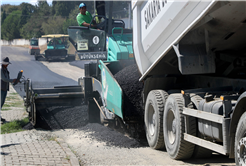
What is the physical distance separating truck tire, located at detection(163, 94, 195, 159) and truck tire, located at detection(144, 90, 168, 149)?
21 centimetres

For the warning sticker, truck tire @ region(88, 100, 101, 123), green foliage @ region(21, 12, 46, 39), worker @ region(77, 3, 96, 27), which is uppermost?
green foliage @ region(21, 12, 46, 39)

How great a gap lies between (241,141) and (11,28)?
87965 mm

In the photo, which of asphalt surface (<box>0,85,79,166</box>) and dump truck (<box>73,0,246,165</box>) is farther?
asphalt surface (<box>0,85,79,166</box>)

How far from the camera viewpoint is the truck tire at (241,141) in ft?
10.5

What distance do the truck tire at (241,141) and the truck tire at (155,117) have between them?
1.95m

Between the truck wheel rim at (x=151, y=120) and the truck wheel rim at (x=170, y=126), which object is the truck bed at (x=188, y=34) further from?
the truck wheel rim at (x=170, y=126)

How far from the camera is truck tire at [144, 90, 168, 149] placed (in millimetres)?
5172

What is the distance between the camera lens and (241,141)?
3.19 metres

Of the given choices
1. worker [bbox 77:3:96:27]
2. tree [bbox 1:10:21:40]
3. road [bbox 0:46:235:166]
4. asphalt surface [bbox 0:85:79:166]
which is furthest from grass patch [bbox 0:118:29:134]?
tree [bbox 1:10:21:40]

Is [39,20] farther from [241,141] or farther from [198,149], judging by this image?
[241,141]

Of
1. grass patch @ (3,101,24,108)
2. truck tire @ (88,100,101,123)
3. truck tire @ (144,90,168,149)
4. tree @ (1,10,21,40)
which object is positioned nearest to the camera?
truck tire @ (144,90,168,149)

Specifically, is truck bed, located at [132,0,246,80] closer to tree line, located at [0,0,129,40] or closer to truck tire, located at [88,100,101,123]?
truck tire, located at [88,100,101,123]

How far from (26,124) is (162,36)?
518cm

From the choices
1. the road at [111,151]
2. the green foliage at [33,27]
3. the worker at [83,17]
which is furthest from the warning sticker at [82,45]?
the green foliage at [33,27]
